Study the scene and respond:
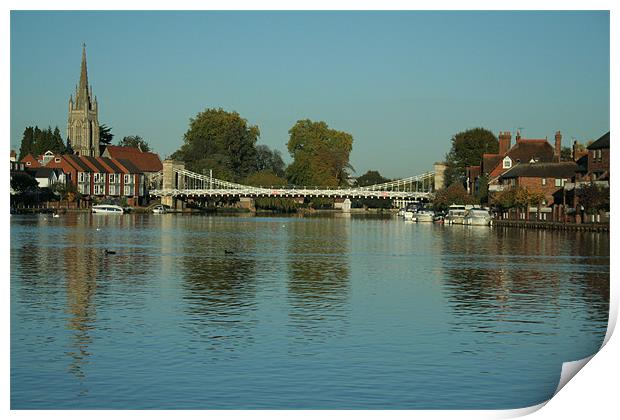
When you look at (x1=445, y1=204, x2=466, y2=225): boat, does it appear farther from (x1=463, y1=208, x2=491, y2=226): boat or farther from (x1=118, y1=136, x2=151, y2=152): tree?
(x1=118, y1=136, x2=151, y2=152): tree

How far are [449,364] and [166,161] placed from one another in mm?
110549

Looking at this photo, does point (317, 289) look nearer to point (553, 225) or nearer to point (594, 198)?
point (594, 198)

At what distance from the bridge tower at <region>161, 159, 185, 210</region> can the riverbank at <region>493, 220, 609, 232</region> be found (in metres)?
55.4

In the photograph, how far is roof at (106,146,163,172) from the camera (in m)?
139

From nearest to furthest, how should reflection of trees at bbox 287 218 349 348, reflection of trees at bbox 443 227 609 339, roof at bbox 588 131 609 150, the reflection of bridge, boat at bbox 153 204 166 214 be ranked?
1. reflection of trees at bbox 287 218 349 348
2. reflection of trees at bbox 443 227 609 339
3. roof at bbox 588 131 609 150
4. boat at bbox 153 204 166 214
5. the reflection of bridge

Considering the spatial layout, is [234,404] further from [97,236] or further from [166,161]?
[166,161]

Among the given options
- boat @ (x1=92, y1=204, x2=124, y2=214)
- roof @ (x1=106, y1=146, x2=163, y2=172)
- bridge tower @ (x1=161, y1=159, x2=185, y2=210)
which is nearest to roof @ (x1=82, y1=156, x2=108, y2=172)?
bridge tower @ (x1=161, y1=159, x2=185, y2=210)

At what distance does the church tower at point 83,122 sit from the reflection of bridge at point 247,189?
19.1 meters

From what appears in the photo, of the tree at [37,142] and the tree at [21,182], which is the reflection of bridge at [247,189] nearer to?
the tree at [37,142]

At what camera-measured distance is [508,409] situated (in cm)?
1209

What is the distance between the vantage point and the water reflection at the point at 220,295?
51.5ft

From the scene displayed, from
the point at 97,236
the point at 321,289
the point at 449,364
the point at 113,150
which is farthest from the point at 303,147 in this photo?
the point at 449,364

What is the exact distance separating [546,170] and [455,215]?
7208 mm

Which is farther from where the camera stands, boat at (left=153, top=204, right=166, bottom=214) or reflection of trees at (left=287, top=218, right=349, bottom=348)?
boat at (left=153, top=204, right=166, bottom=214)
